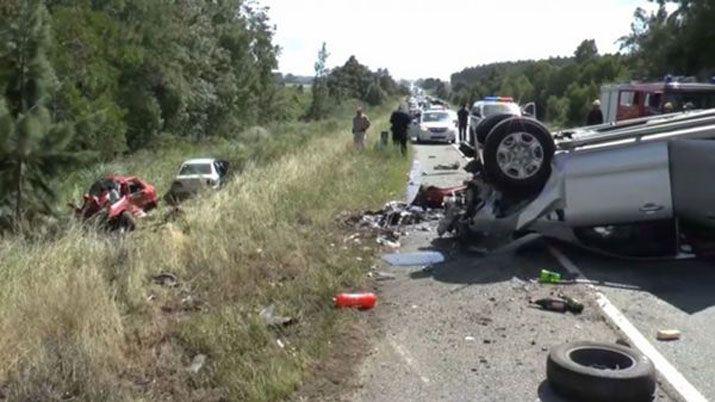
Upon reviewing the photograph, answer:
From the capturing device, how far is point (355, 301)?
6.82m

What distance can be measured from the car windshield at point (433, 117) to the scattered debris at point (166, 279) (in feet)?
81.7

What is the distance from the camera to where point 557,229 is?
27.3 ft

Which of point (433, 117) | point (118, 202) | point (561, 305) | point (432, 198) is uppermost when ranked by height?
point (561, 305)

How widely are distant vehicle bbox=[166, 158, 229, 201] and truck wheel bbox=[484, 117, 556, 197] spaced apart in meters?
14.2

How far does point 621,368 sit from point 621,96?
66.0ft

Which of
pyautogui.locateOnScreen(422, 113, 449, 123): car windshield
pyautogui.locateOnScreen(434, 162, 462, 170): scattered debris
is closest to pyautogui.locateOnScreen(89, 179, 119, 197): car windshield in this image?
pyautogui.locateOnScreen(434, 162, 462, 170): scattered debris

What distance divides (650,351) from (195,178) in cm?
1918

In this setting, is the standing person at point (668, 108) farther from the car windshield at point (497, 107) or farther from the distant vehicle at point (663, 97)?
the car windshield at point (497, 107)

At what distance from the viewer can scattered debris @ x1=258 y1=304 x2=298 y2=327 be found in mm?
6018

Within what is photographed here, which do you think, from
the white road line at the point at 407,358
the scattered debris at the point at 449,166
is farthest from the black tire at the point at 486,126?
the scattered debris at the point at 449,166

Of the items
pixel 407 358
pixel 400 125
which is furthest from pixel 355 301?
pixel 400 125

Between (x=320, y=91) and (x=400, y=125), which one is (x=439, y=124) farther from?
(x=320, y=91)

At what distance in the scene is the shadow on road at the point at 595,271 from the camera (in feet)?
23.4

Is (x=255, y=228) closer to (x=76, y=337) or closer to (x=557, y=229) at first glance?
(x=557, y=229)
